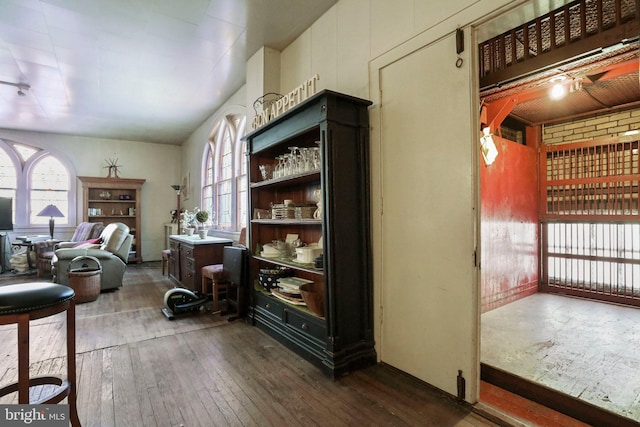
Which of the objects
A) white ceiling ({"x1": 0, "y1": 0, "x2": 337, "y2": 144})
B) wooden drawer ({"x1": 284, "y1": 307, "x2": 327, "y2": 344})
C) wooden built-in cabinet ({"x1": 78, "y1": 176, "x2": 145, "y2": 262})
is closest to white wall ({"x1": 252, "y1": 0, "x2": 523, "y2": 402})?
white ceiling ({"x1": 0, "y1": 0, "x2": 337, "y2": 144})

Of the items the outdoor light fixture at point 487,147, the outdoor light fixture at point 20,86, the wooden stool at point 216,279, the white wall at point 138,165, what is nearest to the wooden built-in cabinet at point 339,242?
the wooden stool at point 216,279

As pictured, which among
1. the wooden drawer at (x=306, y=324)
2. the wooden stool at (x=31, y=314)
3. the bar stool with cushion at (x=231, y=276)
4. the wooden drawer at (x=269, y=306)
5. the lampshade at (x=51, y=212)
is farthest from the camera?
the lampshade at (x=51, y=212)

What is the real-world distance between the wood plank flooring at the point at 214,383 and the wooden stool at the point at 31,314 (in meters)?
0.34

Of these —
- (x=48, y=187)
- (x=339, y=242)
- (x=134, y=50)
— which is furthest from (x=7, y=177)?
(x=339, y=242)

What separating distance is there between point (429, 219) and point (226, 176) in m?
4.66

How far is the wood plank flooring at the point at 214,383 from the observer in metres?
1.83

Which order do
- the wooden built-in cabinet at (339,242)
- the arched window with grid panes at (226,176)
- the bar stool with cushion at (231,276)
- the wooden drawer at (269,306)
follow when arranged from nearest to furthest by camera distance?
the wooden built-in cabinet at (339,242)
the wooden drawer at (269,306)
the bar stool with cushion at (231,276)
the arched window with grid panes at (226,176)

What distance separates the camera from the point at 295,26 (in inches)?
129

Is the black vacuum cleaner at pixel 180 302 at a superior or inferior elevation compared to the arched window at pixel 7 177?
inferior

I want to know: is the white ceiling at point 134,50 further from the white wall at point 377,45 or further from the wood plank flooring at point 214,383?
the wood plank flooring at point 214,383

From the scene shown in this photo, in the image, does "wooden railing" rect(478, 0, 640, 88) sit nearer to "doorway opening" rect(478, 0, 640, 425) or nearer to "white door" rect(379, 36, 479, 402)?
"doorway opening" rect(478, 0, 640, 425)

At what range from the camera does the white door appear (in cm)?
193

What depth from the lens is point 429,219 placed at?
2.13 m

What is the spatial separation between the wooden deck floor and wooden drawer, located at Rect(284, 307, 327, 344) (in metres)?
1.23
